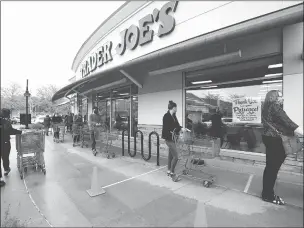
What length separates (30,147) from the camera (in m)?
5.08

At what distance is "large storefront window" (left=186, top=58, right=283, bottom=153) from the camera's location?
16.4ft

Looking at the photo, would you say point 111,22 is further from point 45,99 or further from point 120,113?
point 45,99

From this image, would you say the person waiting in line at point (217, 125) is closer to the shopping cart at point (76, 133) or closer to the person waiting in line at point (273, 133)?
the person waiting in line at point (273, 133)

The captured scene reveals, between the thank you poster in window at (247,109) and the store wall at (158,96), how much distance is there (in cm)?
178

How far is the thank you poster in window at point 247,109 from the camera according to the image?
16.4 ft

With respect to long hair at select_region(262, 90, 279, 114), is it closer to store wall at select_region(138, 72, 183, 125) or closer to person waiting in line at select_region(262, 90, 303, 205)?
person waiting in line at select_region(262, 90, 303, 205)

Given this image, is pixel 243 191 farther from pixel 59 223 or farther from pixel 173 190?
pixel 59 223

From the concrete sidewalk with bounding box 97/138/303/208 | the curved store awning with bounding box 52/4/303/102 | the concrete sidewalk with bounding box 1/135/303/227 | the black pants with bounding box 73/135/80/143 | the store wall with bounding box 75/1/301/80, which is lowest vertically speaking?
the concrete sidewalk with bounding box 1/135/303/227

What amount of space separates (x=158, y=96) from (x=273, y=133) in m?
4.73

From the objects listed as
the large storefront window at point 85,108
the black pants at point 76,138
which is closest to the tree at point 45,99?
the large storefront window at point 85,108

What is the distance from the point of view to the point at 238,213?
2988 millimetres

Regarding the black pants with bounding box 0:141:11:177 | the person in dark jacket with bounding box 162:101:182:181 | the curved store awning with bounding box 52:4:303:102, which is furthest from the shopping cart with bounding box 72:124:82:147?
the person in dark jacket with bounding box 162:101:182:181

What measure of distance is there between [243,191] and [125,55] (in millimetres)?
7185

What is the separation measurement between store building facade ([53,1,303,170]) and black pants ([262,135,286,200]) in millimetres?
642
